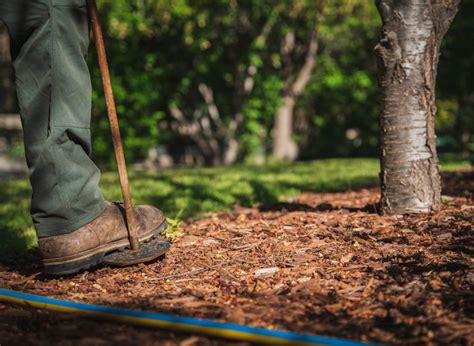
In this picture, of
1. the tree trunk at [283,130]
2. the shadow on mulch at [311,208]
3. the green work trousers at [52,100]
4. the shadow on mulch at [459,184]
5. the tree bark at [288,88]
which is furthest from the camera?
the tree trunk at [283,130]

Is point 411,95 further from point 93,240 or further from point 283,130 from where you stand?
point 283,130

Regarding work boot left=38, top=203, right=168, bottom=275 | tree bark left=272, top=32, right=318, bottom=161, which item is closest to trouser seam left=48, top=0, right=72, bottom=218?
work boot left=38, top=203, right=168, bottom=275

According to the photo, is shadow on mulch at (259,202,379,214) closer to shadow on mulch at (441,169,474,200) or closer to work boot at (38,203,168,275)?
shadow on mulch at (441,169,474,200)

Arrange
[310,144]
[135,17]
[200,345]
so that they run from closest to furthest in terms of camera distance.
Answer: [200,345], [135,17], [310,144]

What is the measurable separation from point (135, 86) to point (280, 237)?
8.60 metres

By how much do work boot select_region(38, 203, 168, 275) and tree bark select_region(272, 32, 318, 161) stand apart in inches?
412

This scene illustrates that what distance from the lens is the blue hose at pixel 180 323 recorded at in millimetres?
1964

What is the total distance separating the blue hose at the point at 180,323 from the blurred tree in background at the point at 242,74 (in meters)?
9.13

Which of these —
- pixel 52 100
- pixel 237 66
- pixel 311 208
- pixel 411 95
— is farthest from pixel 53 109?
pixel 237 66

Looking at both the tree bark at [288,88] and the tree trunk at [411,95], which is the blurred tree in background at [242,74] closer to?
the tree bark at [288,88]

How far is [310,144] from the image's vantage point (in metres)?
16.7

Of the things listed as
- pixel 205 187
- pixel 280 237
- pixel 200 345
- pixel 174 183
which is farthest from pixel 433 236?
pixel 174 183

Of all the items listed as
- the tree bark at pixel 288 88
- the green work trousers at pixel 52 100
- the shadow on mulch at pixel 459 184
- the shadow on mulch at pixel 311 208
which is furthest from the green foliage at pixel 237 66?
the green work trousers at pixel 52 100

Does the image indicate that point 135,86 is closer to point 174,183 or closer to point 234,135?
point 234,135
